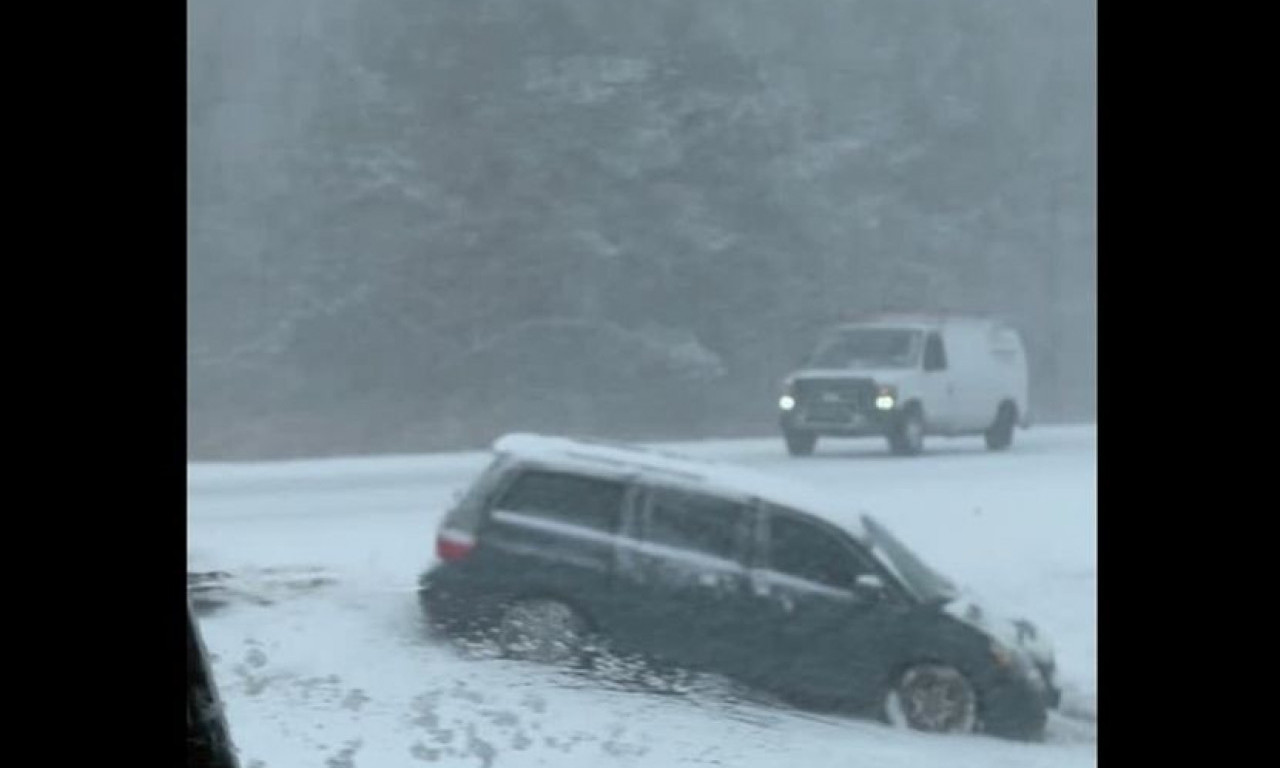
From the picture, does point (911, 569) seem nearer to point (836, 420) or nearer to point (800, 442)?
point (800, 442)

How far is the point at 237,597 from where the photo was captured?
4.08 metres

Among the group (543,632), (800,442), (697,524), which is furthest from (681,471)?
(800,442)

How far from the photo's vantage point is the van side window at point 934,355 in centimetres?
476

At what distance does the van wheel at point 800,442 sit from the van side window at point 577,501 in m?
0.78

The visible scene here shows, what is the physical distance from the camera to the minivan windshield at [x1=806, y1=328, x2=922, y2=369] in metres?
4.78

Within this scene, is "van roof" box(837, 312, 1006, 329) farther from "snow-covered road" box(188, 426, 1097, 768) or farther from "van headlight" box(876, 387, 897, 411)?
"snow-covered road" box(188, 426, 1097, 768)

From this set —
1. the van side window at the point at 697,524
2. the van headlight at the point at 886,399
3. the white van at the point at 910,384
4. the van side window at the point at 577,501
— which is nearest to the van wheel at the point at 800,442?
the white van at the point at 910,384

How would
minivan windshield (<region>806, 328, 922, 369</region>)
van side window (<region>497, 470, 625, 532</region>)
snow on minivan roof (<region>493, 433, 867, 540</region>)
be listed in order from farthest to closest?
minivan windshield (<region>806, 328, 922, 369</region>) → snow on minivan roof (<region>493, 433, 867, 540</region>) → van side window (<region>497, 470, 625, 532</region>)

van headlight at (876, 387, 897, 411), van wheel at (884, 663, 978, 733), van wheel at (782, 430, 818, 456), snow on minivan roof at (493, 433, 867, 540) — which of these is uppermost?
van headlight at (876, 387, 897, 411)

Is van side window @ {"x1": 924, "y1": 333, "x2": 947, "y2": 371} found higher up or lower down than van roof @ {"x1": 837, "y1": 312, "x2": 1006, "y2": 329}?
lower down

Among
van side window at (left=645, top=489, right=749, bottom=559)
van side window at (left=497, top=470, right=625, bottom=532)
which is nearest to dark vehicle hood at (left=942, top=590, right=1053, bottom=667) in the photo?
van side window at (left=645, top=489, right=749, bottom=559)

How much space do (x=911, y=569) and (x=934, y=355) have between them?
894 mm

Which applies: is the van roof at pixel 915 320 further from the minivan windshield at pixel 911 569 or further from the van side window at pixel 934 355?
the minivan windshield at pixel 911 569
